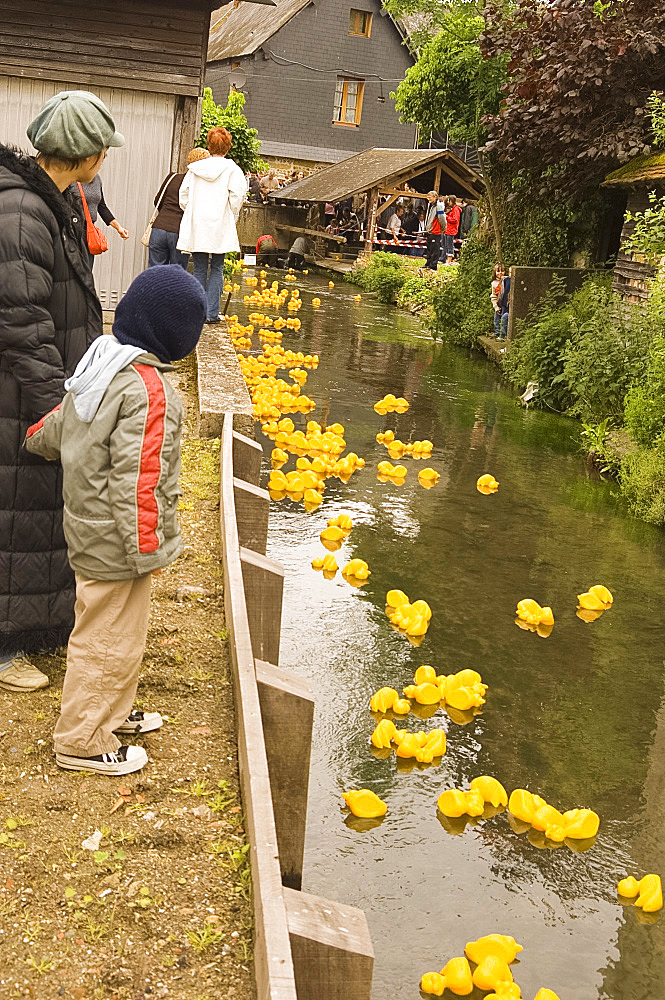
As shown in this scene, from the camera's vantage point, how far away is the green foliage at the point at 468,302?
58.0 feet

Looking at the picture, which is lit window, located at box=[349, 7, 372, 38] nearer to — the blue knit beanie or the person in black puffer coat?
the person in black puffer coat

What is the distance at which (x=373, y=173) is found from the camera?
2872cm

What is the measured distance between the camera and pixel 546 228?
1634cm

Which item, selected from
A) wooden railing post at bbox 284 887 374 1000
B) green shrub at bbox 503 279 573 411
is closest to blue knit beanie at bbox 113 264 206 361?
wooden railing post at bbox 284 887 374 1000

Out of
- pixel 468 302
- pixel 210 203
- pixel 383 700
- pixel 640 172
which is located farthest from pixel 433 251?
pixel 383 700

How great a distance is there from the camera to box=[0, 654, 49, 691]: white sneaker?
404 cm

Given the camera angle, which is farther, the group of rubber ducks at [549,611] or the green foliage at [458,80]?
the green foliage at [458,80]

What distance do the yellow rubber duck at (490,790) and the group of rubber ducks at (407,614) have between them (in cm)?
157

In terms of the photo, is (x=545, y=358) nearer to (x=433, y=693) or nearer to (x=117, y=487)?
(x=433, y=693)

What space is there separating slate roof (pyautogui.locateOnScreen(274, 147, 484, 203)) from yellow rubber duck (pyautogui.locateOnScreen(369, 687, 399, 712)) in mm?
23058

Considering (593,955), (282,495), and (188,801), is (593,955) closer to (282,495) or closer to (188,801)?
(188,801)

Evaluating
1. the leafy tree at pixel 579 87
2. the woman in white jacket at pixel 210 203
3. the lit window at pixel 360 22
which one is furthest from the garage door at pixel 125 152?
the lit window at pixel 360 22

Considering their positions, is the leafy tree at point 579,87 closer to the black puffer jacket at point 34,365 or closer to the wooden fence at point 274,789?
the wooden fence at point 274,789

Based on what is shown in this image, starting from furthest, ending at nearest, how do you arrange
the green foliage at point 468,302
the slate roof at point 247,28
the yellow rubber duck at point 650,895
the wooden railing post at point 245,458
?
the slate roof at point 247,28
the green foliage at point 468,302
the wooden railing post at point 245,458
the yellow rubber duck at point 650,895
